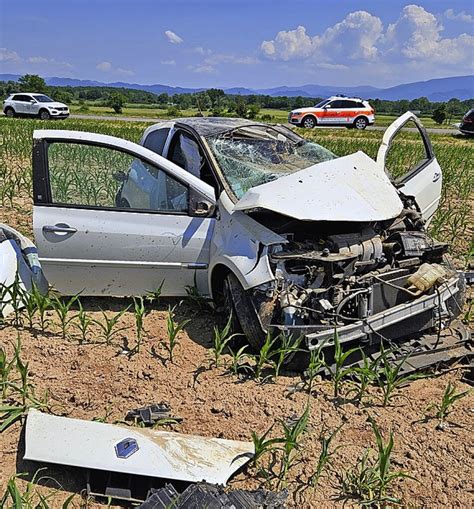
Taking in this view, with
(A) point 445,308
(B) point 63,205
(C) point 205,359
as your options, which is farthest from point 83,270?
(A) point 445,308

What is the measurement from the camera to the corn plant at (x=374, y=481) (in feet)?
8.81

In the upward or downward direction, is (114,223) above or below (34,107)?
below

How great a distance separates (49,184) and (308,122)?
82.6ft

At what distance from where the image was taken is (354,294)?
3719 mm

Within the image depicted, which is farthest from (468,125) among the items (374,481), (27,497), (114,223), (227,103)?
(227,103)

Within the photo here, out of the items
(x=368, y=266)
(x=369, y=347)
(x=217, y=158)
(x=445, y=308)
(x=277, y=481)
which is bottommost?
(x=277, y=481)

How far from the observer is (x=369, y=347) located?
3.88 m

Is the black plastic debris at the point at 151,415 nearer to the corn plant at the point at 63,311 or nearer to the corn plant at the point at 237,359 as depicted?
the corn plant at the point at 237,359

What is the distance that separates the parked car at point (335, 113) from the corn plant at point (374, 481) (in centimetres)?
2645

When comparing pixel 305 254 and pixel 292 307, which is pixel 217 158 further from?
pixel 292 307

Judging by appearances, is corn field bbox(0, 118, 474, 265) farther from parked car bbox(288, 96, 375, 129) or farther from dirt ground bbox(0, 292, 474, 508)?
parked car bbox(288, 96, 375, 129)

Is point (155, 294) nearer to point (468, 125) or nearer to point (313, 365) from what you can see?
point (313, 365)

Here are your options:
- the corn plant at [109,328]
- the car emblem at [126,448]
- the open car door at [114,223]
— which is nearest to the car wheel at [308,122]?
the open car door at [114,223]

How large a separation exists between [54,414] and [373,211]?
2.61 meters
